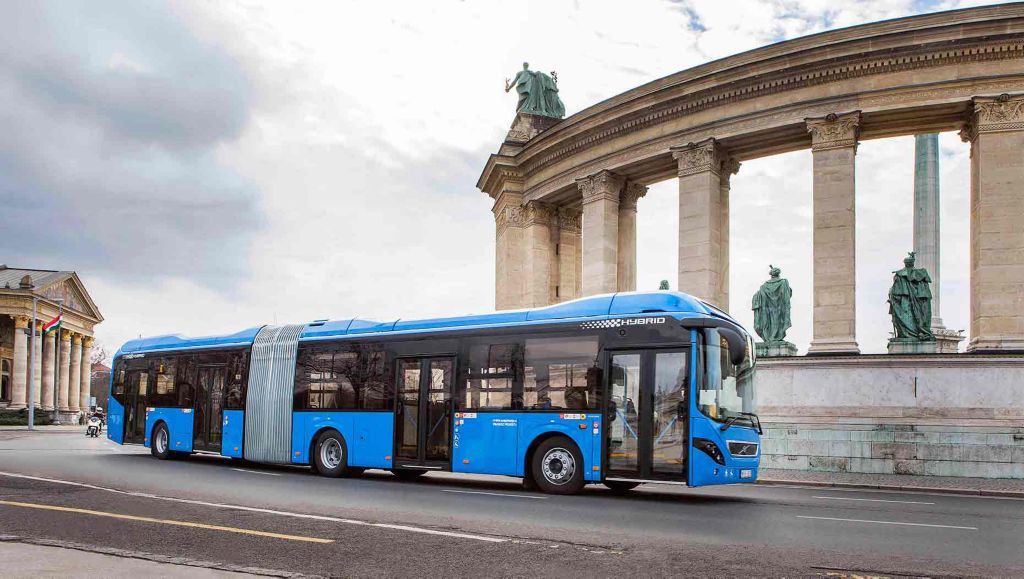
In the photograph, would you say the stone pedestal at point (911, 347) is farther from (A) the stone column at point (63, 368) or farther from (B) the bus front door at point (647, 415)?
(A) the stone column at point (63, 368)

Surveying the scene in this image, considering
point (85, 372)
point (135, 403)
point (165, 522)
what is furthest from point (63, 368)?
point (165, 522)

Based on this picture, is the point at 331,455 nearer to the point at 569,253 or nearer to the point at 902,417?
the point at 902,417

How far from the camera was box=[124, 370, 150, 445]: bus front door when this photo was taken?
25.6 meters

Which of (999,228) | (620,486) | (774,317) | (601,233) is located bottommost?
(620,486)

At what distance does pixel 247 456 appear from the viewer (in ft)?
72.5

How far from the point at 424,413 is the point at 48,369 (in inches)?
3497

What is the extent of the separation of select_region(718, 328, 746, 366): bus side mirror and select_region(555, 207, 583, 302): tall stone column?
2322cm

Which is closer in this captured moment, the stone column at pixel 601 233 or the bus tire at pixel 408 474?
the bus tire at pixel 408 474

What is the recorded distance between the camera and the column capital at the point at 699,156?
3002 cm

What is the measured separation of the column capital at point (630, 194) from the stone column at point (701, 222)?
4.75 m

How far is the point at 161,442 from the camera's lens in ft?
81.4

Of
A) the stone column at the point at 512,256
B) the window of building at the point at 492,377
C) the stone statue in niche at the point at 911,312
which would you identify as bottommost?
the window of building at the point at 492,377

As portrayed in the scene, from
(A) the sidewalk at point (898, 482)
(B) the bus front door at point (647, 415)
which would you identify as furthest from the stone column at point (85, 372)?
(B) the bus front door at point (647, 415)

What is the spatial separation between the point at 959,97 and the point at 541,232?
56.7 ft
